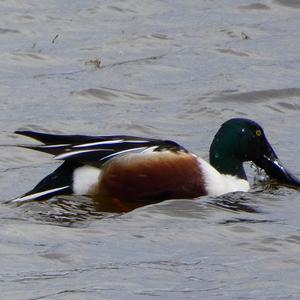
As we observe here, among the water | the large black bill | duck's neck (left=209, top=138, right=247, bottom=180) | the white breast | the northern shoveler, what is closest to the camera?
the water

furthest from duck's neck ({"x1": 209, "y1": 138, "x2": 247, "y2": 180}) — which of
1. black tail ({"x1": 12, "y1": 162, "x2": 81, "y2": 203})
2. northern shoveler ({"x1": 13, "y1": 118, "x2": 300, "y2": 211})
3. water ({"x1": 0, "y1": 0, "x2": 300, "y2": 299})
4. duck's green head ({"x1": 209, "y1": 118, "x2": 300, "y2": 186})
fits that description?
black tail ({"x1": 12, "y1": 162, "x2": 81, "y2": 203})

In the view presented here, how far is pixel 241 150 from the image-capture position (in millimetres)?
10352

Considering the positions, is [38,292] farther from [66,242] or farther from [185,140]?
[185,140]

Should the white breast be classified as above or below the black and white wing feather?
below

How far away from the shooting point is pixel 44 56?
46.3 ft

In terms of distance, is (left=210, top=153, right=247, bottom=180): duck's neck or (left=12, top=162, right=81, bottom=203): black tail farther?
(left=210, top=153, right=247, bottom=180): duck's neck

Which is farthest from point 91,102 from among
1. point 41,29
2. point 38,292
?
point 38,292

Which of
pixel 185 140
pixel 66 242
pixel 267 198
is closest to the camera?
pixel 66 242

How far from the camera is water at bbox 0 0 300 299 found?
7.94m

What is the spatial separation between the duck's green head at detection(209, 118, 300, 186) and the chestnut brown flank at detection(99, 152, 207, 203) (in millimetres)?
557

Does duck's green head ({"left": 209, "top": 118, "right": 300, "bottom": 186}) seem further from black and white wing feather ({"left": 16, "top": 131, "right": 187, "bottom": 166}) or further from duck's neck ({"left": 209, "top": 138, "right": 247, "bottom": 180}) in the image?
black and white wing feather ({"left": 16, "top": 131, "right": 187, "bottom": 166})

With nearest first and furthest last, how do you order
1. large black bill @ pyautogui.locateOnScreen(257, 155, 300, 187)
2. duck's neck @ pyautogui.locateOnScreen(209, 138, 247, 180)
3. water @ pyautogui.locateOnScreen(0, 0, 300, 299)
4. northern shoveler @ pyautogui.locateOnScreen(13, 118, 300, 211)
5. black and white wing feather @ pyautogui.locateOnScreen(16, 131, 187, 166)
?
water @ pyautogui.locateOnScreen(0, 0, 300, 299) < black and white wing feather @ pyautogui.locateOnScreen(16, 131, 187, 166) < northern shoveler @ pyautogui.locateOnScreen(13, 118, 300, 211) < duck's neck @ pyautogui.locateOnScreen(209, 138, 247, 180) < large black bill @ pyautogui.locateOnScreen(257, 155, 300, 187)

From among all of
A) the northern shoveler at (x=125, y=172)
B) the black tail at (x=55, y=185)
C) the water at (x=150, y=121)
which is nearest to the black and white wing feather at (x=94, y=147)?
the northern shoveler at (x=125, y=172)

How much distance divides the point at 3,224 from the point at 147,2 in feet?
23.8
